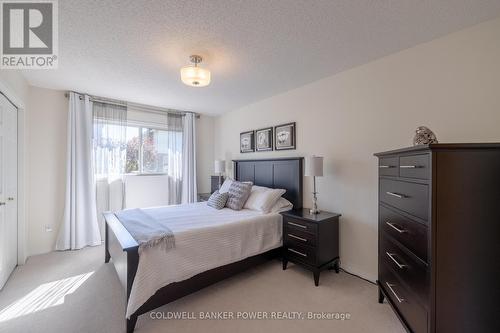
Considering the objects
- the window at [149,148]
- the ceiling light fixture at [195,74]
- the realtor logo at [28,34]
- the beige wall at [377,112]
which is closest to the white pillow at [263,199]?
the beige wall at [377,112]

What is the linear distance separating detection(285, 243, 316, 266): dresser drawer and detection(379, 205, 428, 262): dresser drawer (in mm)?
751

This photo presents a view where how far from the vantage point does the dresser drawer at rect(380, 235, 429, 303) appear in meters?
1.28

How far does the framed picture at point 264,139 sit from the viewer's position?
3.52 meters

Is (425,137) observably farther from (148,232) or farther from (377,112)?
(148,232)

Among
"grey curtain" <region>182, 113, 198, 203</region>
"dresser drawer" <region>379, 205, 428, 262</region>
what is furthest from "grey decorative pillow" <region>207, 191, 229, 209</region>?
"dresser drawer" <region>379, 205, 428, 262</region>

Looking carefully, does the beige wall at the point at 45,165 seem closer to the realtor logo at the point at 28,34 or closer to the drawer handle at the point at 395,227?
the realtor logo at the point at 28,34

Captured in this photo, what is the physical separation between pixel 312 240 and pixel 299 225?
8.6 inches

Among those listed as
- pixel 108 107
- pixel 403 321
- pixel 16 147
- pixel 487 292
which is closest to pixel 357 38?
pixel 487 292

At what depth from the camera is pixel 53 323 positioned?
1.72 m

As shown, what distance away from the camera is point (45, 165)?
3.16 meters

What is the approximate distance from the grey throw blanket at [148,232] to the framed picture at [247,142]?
2.09 m

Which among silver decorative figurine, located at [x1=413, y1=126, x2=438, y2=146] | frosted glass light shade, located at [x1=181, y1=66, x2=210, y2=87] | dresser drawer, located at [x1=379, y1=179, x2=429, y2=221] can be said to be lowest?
dresser drawer, located at [x1=379, y1=179, x2=429, y2=221]

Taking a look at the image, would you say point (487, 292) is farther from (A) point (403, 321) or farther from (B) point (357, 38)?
(B) point (357, 38)

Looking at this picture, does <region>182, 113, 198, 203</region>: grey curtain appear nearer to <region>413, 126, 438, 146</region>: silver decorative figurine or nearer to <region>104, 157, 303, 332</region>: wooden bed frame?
<region>104, 157, 303, 332</region>: wooden bed frame
